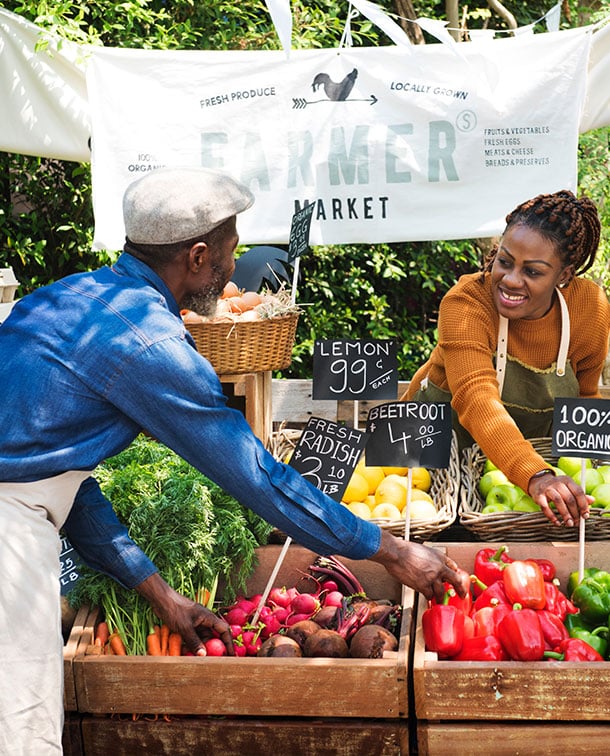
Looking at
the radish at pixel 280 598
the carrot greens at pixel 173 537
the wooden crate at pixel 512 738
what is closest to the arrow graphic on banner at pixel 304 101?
the carrot greens at pixel 173 537

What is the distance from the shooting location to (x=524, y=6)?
7.57 meters

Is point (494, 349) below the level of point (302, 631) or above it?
above

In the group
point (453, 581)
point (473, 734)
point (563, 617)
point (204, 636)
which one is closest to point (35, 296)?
point (204, 636)

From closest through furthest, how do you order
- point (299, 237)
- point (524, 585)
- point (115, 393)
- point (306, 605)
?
point (115, 393)
point (524, 585)
point (306, 605)
point (299, 237)

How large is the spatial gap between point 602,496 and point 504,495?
308 millimetres

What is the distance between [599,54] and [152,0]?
3.13 meters

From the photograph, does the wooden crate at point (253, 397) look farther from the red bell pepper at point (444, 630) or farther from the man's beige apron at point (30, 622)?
the man's beige apron at point (30, 622)

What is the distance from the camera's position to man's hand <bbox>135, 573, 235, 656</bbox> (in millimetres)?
2594

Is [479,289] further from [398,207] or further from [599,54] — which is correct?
[599,54]

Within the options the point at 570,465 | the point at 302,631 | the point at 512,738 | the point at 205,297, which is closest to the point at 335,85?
the point at 570,465

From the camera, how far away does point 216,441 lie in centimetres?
212

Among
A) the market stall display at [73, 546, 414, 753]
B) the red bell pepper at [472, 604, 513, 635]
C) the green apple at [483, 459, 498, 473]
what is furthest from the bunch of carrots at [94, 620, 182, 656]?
the green apple at [483, 459, 498, 473]

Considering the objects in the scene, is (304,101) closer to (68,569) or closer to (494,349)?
(494,349)

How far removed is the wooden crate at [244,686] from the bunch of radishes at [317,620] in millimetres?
91
